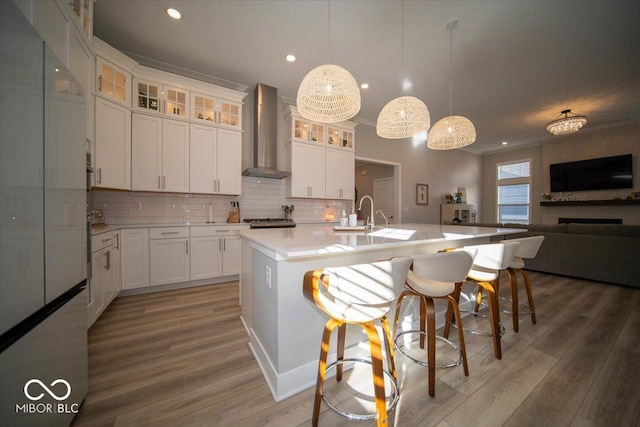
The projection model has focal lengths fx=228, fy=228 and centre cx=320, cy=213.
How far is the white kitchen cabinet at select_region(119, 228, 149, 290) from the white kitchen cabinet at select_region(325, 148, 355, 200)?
2.88 metres

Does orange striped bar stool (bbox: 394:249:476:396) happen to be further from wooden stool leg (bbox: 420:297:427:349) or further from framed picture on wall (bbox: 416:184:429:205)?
framed picture on wall (bbox: 416:184:429:205)

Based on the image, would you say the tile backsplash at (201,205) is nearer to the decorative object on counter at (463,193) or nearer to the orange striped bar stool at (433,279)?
the orange striped bar stool at (433,279)

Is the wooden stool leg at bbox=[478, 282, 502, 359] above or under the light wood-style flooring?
Answer: above

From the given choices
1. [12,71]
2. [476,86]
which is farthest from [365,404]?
[476,86]

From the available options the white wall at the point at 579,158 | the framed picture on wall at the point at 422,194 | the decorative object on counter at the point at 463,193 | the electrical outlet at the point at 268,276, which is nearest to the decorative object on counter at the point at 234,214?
the electrical outlet at the point at 268,276

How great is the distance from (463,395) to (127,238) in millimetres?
3570

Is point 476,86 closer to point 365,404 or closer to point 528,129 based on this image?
point 528,129

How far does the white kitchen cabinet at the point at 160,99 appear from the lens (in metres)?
2.94

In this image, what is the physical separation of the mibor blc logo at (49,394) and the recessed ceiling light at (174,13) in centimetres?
309

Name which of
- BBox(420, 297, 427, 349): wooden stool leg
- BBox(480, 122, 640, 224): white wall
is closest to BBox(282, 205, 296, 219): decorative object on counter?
BBox(420, 297, 427, 349): wooden stool leg

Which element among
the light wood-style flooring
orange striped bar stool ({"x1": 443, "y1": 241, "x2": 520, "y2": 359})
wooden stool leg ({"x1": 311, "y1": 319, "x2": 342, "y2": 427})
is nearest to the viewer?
wooden stool leg ({"x1": 311, "y1": 319, "x2": 342, "y2": 427})

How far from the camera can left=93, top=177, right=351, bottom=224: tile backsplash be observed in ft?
10.2

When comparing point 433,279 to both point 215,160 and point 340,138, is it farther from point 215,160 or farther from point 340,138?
point 340,138

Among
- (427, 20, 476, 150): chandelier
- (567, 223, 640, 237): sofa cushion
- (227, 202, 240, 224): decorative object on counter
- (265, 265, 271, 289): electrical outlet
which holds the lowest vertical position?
(265, 265, 271, 289): electrical outlet
